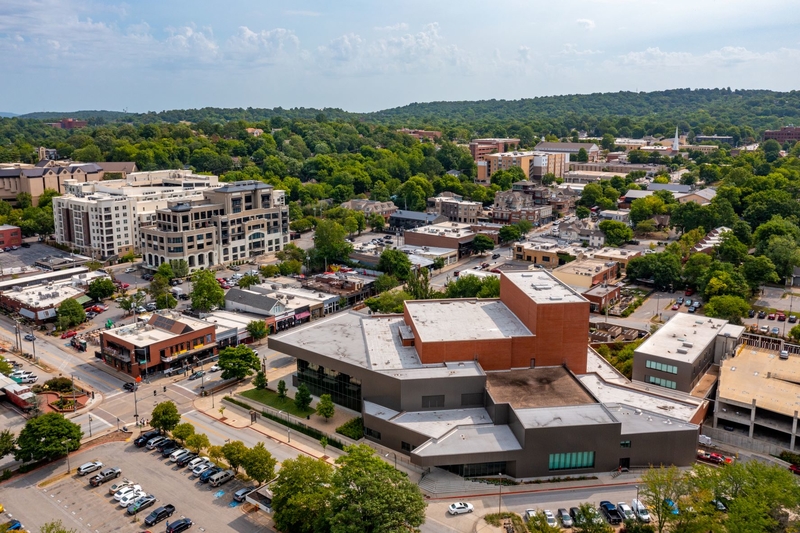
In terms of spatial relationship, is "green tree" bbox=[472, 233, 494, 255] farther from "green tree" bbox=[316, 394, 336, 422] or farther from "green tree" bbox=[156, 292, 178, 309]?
"green tree" bbox=[316, 394, 336, 422]

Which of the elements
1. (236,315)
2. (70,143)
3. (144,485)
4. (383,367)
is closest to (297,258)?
(236,315)

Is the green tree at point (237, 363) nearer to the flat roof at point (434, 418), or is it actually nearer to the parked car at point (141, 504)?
the flat roof at point (434, 418)

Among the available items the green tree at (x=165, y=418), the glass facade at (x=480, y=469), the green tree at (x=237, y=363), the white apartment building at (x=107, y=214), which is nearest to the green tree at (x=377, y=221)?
the white apartment building at (x=107, y=214)

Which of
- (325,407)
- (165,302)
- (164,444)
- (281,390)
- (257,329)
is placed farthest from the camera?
(165,302)

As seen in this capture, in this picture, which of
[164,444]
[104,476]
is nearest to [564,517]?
[164,444]

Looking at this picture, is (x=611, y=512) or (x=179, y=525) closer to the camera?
(x=179, y=525)

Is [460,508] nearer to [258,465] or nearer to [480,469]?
[480,469]

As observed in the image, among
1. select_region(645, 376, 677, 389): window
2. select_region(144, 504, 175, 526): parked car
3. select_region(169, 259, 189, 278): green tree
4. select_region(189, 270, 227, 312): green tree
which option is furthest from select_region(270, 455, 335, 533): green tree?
select_region(169, 259, 189, 278): green tree
